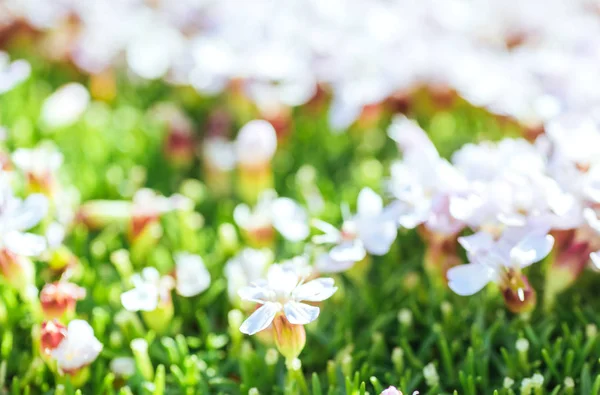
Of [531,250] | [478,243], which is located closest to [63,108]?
[478,243]

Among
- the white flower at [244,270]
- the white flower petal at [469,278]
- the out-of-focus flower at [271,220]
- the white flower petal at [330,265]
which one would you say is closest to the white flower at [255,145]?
Answer: the out-of-focus flower at [271,220]

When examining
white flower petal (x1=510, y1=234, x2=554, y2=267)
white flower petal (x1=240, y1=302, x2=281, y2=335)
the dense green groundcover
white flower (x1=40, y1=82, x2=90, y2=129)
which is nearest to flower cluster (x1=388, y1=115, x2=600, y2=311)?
white flower petal (x1=510, y1=234, x2=554, y2=267)

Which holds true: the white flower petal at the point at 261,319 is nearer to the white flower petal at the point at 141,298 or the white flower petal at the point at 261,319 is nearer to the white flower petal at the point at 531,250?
the white flower petal at the point at 141,298

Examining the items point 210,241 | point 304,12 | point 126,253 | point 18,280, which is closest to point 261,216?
point 210,241

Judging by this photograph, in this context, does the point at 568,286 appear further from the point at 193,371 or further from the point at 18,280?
the point at 18,280

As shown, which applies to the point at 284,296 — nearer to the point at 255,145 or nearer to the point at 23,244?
the point at 23,244

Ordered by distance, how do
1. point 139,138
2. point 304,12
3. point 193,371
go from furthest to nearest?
point 304,12 → point 139,138 → point 193,371
